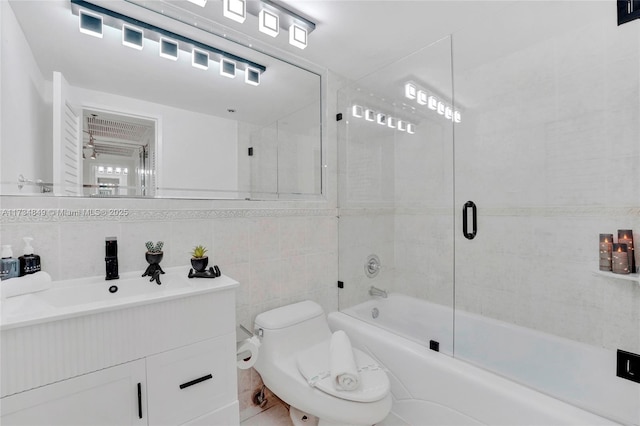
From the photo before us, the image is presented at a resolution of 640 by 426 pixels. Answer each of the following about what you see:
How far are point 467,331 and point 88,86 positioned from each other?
2.43 meters

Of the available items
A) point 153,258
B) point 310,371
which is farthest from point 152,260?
point 310,371

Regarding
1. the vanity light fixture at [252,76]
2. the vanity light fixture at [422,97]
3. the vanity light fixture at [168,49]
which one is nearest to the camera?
the vanity light fixture at [168,49]

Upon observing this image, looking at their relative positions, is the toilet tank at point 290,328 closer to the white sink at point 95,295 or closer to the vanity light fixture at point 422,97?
the white sink at point 95,295

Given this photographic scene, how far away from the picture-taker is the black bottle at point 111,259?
1.20 meters

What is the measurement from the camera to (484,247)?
1.89m

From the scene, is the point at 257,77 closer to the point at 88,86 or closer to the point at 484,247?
the point at 88,86

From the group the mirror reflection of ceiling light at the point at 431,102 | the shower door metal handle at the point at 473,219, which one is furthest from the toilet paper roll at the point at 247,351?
the mirror reflection of ceiling light at the point at 431,102

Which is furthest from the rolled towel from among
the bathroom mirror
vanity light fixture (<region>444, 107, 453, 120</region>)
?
vanity light fixture (<region>444, 107, 453, 120</region>)

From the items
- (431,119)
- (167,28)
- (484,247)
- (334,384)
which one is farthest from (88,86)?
(484,247)

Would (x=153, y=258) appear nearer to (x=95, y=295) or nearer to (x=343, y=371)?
(x=95, y=295)

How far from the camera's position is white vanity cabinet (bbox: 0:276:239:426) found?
2.66 ft

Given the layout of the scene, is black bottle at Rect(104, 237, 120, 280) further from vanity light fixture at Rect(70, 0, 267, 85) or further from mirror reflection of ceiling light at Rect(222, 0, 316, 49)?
mirror reflection of ceiling light at Rect(222, 0, 316, 49)

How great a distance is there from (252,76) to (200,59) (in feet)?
1.05

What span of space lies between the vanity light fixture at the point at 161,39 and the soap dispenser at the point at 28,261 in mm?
926
